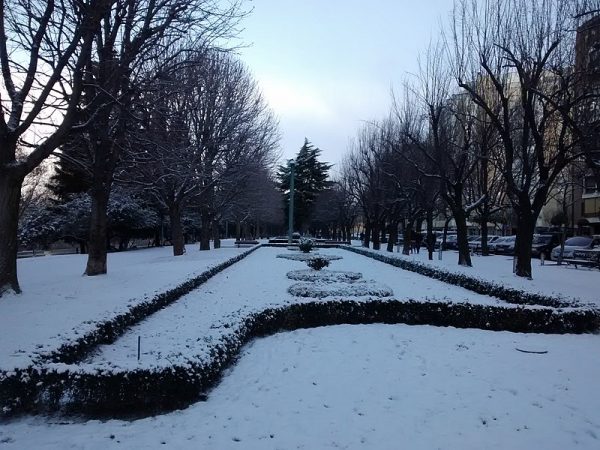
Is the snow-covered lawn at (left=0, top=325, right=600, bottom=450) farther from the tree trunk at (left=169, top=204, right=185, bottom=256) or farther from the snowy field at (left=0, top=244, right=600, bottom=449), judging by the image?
the tree trunk at (left=169, top=204, right=185, bottom=256)

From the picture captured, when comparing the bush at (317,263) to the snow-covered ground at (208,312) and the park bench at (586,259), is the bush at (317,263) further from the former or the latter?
the park bench at (586,259)

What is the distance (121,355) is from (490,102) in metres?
17.3

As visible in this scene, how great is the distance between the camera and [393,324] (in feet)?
32.8

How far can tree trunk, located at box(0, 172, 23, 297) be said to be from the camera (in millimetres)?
9164

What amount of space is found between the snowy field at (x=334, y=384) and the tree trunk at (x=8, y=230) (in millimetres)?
448

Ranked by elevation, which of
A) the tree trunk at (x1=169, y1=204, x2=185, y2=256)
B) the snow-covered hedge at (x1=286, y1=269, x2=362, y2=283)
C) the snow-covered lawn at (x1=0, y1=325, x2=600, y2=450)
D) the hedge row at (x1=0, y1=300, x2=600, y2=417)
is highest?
the tree trunk at (x1=169, y1=204, x2=185, y2=256)

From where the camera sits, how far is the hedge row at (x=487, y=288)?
10219mm

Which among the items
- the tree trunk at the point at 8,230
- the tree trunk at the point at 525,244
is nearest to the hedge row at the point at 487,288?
the tree trunk at the point at 525,244

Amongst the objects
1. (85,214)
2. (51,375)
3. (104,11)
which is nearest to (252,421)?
(51,375)

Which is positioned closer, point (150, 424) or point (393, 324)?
point (150, 424)

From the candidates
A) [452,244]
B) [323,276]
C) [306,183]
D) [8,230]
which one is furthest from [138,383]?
[306,183]

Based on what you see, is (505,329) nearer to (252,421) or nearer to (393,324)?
(393,324)

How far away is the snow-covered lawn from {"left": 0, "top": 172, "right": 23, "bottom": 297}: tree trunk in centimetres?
482

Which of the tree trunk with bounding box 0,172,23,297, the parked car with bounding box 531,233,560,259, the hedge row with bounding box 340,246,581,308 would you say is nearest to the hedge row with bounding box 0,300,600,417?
the hedge row with bounding box 340,246,581,308
